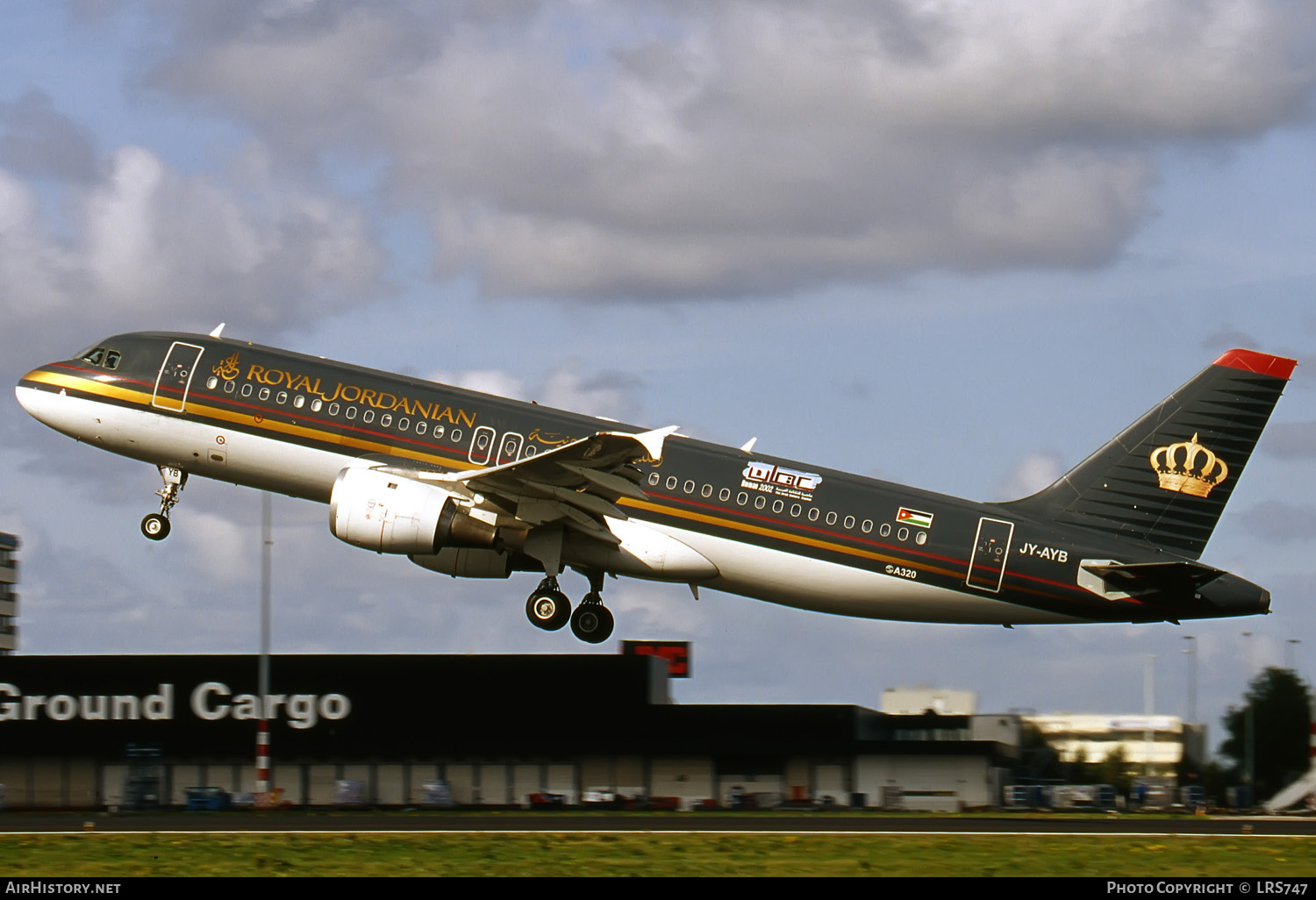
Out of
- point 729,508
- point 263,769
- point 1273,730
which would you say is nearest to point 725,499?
point 729,508

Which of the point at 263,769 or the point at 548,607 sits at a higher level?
the point at 548,607

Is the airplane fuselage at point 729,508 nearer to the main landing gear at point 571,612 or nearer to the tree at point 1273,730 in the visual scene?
the main landing gear at point 571,612

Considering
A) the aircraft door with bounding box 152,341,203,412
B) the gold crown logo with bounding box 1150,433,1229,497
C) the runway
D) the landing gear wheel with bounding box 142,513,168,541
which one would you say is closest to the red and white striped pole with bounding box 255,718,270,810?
the runway

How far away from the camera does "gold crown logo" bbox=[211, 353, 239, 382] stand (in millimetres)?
42625

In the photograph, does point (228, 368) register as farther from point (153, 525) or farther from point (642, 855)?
point (642, 855)

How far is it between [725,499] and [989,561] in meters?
6.65

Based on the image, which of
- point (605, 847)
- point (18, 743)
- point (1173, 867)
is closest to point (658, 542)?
point (605, 847)

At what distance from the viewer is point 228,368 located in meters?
42.7

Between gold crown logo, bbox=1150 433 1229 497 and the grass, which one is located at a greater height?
gold crown logo, bbox=1150 433 1229 497

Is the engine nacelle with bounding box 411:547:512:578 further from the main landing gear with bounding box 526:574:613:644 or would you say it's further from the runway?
the runway

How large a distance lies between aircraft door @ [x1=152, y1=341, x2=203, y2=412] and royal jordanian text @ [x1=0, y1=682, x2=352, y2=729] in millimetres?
31131

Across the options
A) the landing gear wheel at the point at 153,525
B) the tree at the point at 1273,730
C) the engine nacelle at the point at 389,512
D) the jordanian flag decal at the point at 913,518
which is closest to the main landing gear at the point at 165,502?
the landing gear wheel at the point at 153,525

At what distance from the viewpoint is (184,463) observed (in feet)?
142

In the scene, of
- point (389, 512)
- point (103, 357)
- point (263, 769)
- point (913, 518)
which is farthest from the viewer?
point (263, 769)
